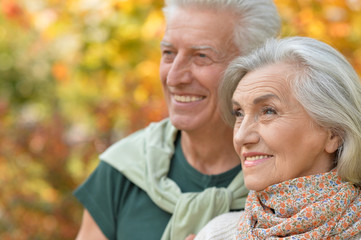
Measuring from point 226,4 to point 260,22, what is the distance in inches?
7.6

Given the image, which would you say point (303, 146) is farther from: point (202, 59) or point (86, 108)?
point (86, 108)

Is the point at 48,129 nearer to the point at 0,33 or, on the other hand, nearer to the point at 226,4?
the point at 226,4

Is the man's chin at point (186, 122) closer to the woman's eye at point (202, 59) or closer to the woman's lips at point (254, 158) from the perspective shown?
the woman's eye at point (202, 59)

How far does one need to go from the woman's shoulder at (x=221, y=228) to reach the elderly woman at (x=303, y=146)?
151mm

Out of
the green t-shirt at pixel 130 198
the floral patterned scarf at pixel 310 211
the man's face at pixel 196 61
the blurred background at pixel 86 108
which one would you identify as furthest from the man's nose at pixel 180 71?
the blurred background at pixel 86 108

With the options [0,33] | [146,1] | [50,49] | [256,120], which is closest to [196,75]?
[256,120]

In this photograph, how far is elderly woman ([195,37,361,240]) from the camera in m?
2.13

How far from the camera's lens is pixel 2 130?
505 cm

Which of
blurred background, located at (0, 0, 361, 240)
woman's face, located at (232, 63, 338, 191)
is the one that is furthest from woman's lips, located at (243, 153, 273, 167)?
blurred background, located at (0, 0, 361, 240)

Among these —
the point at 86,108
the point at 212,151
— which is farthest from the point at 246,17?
the point at 86,108

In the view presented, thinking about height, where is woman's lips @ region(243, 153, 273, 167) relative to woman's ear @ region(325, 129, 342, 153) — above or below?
below

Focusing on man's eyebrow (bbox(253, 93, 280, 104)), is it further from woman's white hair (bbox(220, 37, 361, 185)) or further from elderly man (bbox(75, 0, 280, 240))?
elderly man (bbox(75, 0, 280, 240))

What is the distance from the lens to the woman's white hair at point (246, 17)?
107 inches

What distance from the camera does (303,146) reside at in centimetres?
216
